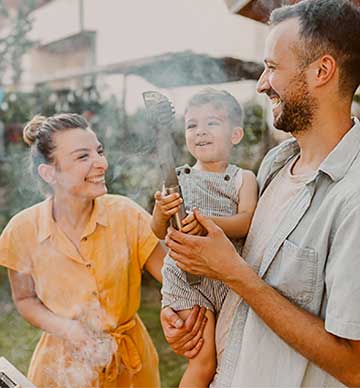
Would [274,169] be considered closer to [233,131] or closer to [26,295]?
[233,131]

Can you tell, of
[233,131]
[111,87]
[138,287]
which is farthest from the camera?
[111,87]

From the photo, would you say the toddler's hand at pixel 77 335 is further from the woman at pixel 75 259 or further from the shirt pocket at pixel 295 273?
the shirt pocket at pixel 295 273

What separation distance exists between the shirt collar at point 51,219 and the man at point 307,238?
37 cm

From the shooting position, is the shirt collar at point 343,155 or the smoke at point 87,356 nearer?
the shirt collar at point 343,155

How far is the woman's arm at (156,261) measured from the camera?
5.93ft

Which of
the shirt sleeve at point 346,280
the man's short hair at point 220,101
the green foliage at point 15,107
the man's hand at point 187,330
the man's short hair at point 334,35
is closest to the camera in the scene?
the shirt sleeve at point 346,280

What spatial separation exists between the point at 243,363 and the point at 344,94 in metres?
0.70

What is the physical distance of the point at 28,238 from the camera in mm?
1751

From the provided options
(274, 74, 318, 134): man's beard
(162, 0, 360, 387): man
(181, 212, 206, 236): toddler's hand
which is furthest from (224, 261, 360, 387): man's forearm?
(274, 74, 318, 134): man's beard

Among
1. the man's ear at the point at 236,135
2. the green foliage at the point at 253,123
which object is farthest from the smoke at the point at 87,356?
the green foliage at the point at 253,123

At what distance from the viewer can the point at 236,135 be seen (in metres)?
1.72

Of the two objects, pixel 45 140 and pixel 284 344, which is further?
pixel 45 140

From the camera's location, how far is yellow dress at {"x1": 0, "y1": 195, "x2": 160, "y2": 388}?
1.74 metres

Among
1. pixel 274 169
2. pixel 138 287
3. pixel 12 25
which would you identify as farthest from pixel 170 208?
pixel 12 25
